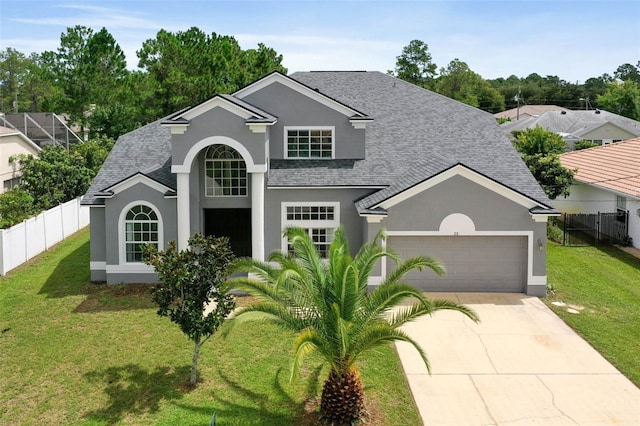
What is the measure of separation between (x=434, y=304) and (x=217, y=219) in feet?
46.6

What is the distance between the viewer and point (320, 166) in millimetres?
22234

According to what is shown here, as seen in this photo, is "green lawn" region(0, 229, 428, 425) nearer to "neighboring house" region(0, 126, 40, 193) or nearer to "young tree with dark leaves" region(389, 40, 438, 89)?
"neighboring house" region(0, 126, 40, 193)

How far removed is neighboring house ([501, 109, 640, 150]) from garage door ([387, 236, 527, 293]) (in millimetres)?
37689

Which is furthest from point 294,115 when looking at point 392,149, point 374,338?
point 374,338

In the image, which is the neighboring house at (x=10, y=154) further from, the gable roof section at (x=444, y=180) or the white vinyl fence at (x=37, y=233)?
the gable roof section at (x=444, y=180)

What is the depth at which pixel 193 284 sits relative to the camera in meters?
13.0

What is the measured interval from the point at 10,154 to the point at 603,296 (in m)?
33.6

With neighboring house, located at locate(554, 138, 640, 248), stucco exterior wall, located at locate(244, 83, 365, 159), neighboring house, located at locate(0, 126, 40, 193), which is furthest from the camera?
neighboring house, located at locate(0, 126, 40, 193)

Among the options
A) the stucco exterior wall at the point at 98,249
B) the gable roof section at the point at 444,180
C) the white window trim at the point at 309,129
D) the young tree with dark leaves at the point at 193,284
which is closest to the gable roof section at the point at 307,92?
the white window trim at the point at 309,129

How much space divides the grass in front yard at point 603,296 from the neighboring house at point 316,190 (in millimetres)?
1723

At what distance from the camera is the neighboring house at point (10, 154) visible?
117 ft

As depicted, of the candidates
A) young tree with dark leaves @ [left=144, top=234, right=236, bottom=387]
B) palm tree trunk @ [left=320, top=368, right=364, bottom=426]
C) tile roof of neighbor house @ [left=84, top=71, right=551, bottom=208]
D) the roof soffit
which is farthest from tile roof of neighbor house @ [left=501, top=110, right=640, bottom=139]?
palm tree trunk @ [left=320, top=368, right=364, bottom=426]

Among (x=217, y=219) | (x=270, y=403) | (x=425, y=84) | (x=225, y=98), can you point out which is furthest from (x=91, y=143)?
(x=425, y=84)

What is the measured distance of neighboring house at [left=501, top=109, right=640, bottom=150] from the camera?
5828 cm
